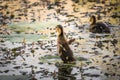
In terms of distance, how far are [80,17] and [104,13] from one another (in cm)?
170

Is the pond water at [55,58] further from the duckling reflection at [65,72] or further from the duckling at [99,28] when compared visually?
the duckling at [99,28]

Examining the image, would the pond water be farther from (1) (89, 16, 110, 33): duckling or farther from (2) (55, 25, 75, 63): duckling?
(1) (89, 16, 110, 33): duckling

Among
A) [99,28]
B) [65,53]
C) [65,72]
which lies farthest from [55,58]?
[99,28]

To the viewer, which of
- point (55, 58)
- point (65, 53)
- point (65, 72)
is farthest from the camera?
point (55, 58)

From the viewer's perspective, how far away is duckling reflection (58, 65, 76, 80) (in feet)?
40.6

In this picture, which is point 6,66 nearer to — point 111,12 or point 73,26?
point 73,26

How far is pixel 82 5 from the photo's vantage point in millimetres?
25359

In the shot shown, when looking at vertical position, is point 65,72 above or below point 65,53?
below

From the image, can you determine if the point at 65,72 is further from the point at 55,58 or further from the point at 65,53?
the point at 55,58

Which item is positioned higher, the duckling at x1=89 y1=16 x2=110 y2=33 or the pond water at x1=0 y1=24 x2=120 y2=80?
the duckling at x1=89 y1=16 x2=110 y2=33

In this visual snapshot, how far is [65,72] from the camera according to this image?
12.9m

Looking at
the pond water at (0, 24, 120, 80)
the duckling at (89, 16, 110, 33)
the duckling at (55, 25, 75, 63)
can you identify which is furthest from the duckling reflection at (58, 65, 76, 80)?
the duckling at (89, 16, 110, 33)

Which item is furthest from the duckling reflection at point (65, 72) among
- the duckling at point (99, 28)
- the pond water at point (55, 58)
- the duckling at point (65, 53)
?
the duckling at point (99, 28)

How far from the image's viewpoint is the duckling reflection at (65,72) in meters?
12.4
